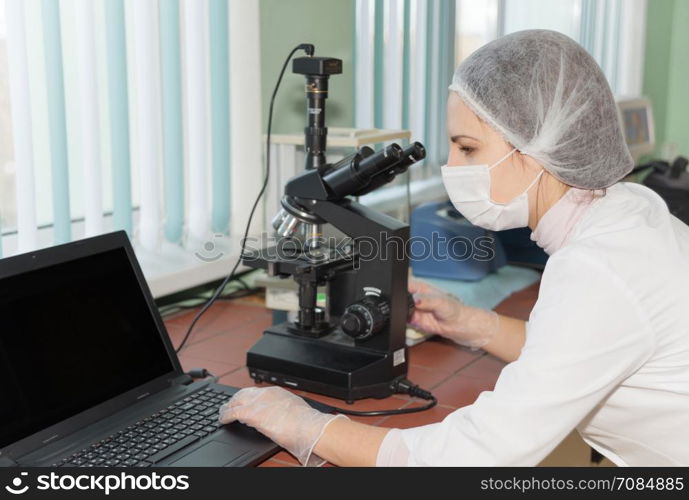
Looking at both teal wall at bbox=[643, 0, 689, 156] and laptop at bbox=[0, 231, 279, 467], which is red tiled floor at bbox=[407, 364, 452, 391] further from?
teal wall at bbox=[643, 0, 689, 156]

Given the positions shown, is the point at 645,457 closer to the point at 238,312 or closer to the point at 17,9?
the point at 238,312

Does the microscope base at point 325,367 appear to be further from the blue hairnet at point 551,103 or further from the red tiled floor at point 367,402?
the blue hairnet at point 551,103

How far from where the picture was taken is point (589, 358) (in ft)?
Result: 3.22

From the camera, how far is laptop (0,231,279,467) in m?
1.11

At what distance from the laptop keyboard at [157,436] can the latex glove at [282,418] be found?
0.05 m

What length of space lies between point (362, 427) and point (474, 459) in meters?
0.19

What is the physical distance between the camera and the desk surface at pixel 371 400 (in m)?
1.35

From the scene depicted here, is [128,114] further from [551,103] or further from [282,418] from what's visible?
[551,103]

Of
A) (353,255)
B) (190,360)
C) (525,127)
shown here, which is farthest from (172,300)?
(525,127)

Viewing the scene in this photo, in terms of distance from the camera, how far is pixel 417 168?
2.74m

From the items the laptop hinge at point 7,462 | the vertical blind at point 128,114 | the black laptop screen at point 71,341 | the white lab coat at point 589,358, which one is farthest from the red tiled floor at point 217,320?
the white lab coat at point 589,358

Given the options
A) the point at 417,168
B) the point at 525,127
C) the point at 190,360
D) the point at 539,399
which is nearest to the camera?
the point at 539,399

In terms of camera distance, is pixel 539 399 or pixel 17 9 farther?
pixel 17 9

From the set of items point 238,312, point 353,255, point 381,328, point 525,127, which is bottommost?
point 238,312
